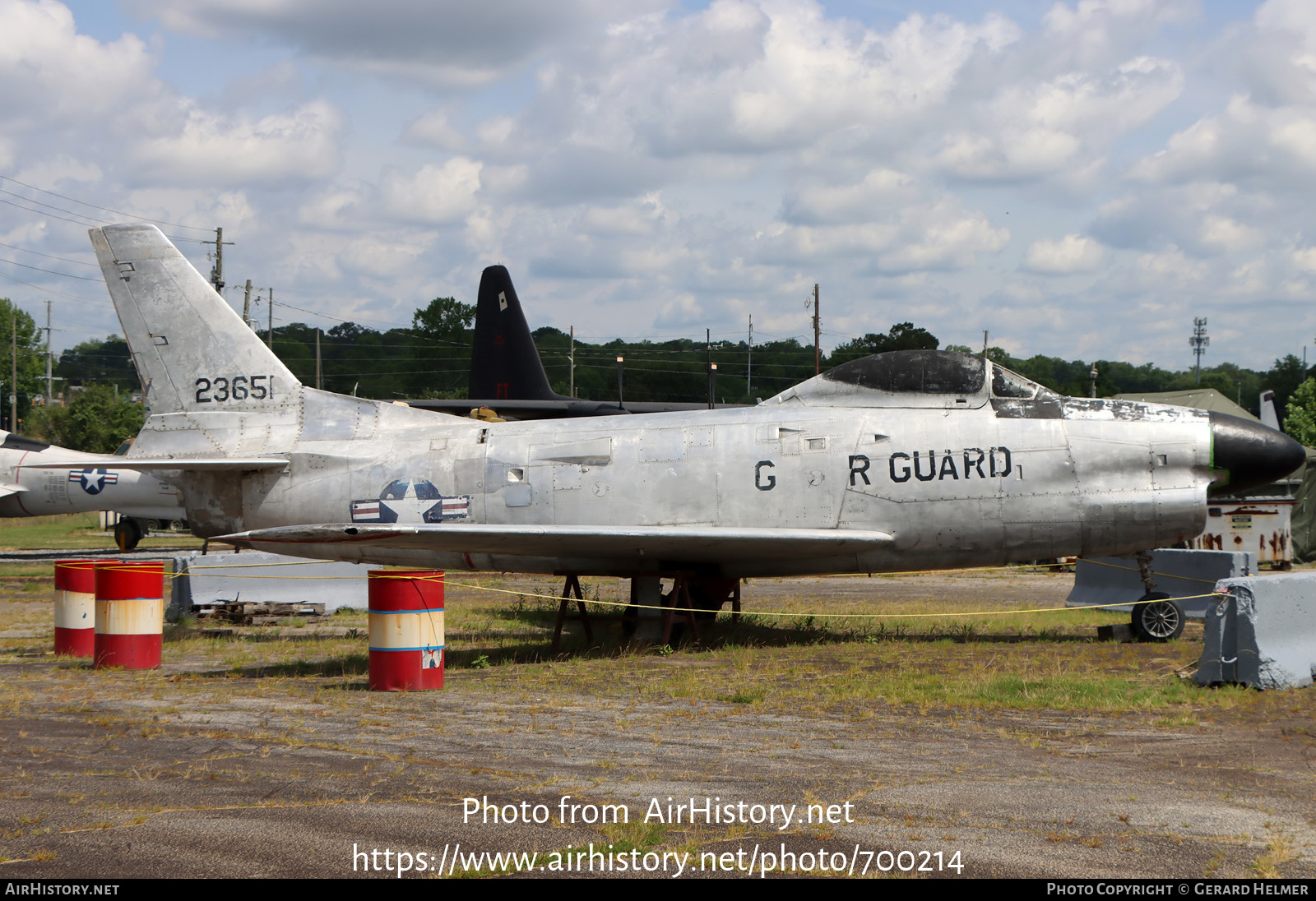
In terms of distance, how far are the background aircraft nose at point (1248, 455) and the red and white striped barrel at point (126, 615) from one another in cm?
1235

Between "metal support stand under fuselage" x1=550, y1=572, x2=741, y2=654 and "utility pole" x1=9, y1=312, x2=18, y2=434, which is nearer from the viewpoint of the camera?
"metal support stand under fuselage" x1=550, y1=572, x2=741, y2=654

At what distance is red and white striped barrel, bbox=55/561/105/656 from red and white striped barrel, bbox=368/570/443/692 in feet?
14.9

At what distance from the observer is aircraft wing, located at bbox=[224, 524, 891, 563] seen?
1210cm

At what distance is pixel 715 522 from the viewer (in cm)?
1346

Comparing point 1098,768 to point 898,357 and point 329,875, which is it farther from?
point 898,357

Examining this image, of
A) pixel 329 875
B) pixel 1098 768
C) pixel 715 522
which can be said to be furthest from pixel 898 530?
pixel 329 875

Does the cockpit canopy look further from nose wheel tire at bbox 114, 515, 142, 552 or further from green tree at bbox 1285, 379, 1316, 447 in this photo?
green tree at bbox 1285, 379, 1316, 447

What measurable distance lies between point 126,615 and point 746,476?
23.8 feet

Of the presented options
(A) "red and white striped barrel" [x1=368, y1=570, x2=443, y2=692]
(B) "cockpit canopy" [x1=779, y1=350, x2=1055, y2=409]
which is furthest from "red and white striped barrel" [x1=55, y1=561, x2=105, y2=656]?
(B) "cockpit canopy" [x1=779, y1=350, x2=1055, y2=409]

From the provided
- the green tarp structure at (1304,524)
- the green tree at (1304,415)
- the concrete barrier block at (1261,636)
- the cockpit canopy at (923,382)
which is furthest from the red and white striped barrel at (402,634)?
the green tree at (1304,415)

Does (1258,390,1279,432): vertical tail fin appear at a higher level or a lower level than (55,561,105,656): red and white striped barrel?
higher

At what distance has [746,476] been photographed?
531 inches

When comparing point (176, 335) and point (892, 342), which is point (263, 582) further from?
point (892, 342)

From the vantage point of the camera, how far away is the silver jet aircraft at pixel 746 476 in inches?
513
